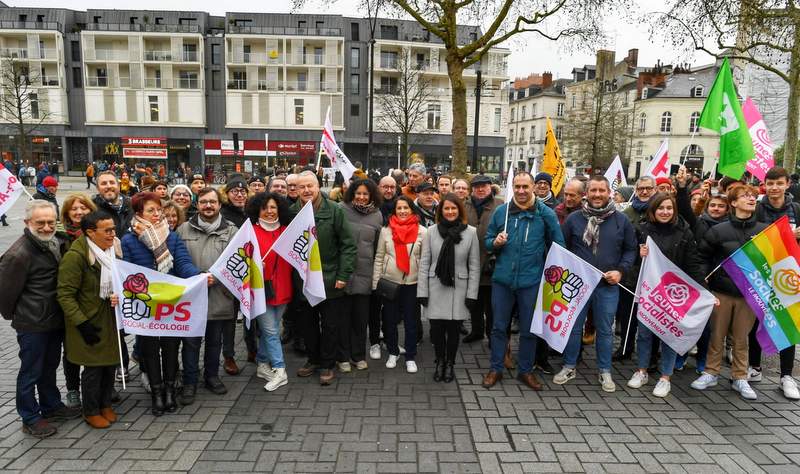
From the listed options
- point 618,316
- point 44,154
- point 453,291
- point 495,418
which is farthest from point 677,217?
point 44,154

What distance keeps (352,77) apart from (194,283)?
51438 millimetres

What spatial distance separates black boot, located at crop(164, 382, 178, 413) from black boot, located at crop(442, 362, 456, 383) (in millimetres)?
2699

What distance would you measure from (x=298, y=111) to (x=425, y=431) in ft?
167

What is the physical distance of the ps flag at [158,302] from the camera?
4.34m

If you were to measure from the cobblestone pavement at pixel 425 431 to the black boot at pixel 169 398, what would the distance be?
8cm

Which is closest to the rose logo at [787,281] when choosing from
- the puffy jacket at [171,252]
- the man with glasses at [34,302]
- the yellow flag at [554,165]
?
the yellow flag at [554,165]

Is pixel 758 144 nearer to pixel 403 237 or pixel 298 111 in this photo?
pixel 403 237

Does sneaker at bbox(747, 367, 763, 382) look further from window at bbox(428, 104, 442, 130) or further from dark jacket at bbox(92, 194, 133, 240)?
→ window at bbox(428, 104, 442, 130)

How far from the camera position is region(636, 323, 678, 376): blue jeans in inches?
211

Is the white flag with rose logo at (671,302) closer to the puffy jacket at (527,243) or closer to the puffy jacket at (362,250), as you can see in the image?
→ the puffy jacket at (527,243)

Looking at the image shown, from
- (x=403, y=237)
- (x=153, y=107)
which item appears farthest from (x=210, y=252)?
(x=153, y=107)

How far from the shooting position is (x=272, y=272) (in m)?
5.25

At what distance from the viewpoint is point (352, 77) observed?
2088 inches

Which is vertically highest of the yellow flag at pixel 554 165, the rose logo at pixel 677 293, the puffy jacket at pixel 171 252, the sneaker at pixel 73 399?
the yellow flag at pixel 554 165
